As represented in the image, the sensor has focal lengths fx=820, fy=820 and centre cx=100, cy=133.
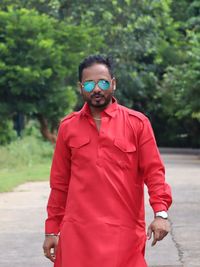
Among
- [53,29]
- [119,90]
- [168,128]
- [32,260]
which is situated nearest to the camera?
[32,260]

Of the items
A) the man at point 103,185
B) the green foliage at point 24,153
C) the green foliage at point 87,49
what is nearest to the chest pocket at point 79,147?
the man at point 103,185

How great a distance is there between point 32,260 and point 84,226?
453cm

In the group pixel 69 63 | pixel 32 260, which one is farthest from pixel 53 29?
pixel 32 260

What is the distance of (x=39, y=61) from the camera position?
27.8 metres

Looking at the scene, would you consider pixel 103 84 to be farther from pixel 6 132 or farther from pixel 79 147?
pixel 6 132

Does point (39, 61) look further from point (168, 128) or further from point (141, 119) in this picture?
point (168, 128)

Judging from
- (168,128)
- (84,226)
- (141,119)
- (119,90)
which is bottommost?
(168,128)

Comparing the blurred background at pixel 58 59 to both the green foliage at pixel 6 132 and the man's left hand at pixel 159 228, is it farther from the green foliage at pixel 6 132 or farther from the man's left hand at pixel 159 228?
the man's left hand at pixel 159 228

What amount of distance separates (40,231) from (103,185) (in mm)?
6723

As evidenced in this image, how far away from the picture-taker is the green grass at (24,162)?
20.3 m

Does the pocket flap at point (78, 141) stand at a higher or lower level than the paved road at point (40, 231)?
higher

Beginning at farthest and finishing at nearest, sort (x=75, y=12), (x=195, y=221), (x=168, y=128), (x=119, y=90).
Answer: (x=168, y=128) < (x=119, y=90) < (x=75, y=12) < (x=195, y=221)

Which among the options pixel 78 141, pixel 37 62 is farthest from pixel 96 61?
pixel 37 62

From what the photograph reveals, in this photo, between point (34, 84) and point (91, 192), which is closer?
point (91, 192)
